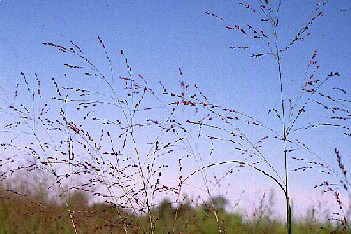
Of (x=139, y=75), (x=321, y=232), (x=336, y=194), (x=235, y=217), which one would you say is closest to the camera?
(x=336, y=194)

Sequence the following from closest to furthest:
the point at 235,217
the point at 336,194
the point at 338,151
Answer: the point at 338,151, the point at 336,194, the point at 235,217

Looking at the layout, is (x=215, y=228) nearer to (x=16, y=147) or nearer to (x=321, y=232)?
(x=321, y=232)

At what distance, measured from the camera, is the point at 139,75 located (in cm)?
318

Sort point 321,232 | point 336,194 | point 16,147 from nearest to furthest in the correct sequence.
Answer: point 336,194 → point 16,147 → point 321,232

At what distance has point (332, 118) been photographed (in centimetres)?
285

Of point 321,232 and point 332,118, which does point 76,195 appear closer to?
point 321,232

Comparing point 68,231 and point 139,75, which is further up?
point 139,75

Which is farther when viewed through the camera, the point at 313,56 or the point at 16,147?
the point at 16,147

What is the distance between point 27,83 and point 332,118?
2.58 meters

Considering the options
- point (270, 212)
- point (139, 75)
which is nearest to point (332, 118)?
point (139, 75)

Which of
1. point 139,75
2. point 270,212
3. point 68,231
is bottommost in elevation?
point 68,231

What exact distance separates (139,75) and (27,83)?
49.6 inches

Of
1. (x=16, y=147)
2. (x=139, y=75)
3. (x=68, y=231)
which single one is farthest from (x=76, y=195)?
(x=139, y=75)

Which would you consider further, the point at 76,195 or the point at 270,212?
the point at 76,195
